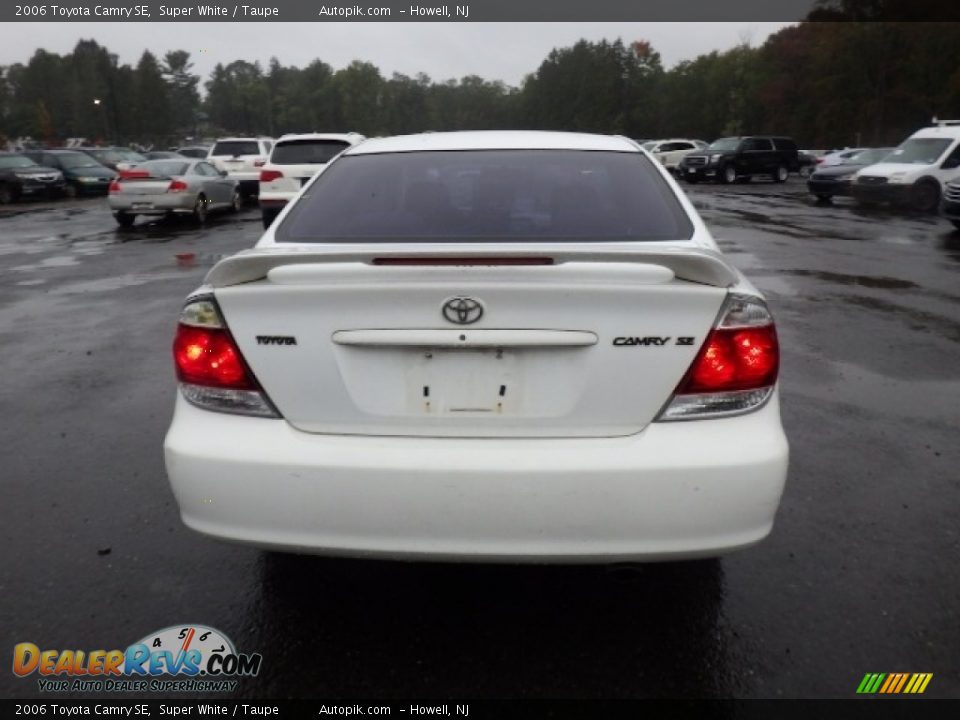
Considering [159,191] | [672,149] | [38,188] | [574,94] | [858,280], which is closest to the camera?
[858,280]

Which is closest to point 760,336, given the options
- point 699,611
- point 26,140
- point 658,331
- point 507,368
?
point 658,331

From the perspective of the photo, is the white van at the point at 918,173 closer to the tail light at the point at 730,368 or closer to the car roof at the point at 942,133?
the car roof at the point at 942,133

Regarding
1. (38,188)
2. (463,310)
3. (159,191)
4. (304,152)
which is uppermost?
(463,310)

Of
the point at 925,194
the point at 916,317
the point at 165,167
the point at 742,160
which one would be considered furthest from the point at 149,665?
the point at 742,160

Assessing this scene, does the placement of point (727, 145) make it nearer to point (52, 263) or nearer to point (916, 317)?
point (916, 317)

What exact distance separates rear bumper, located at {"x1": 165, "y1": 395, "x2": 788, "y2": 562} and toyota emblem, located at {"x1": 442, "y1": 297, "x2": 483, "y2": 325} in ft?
1.18

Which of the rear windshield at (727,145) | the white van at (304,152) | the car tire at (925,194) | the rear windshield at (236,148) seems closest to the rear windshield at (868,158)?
the car tire at (925,194)

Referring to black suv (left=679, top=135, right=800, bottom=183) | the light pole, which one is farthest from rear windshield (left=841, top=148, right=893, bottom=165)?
the light pole

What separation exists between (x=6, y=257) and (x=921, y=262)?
14053 mm

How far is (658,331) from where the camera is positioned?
2.27 metres

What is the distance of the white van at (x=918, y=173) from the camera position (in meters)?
18.7

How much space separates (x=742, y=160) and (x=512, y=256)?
111 ft

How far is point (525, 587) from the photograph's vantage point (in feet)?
9.64

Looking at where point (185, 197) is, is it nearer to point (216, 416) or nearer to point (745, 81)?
point (216, 416)
